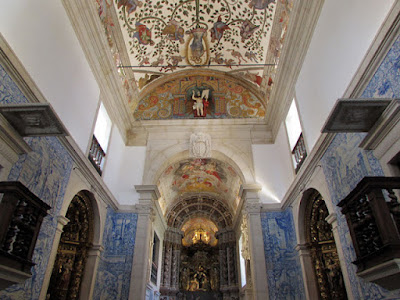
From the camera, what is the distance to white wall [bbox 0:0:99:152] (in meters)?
5.27

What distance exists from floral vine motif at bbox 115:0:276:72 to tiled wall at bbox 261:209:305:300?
5808 mm

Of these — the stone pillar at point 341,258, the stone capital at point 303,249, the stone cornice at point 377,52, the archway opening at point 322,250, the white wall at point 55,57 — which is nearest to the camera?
the stone cornice at point 377,52

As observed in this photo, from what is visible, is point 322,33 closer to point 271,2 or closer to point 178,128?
point 271,2

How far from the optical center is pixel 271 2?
9.74 meters

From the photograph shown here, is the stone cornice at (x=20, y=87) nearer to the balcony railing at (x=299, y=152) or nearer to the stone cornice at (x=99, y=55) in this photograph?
the stone cornice at (x=99, y=55)

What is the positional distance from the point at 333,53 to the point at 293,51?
2.22 m

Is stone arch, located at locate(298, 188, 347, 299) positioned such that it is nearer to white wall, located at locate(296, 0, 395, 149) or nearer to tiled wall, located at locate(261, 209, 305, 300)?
tiled wall, located at locate(261, 209, 305, 300)

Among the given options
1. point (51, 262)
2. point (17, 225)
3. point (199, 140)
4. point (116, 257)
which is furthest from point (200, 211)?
point (17, 225)

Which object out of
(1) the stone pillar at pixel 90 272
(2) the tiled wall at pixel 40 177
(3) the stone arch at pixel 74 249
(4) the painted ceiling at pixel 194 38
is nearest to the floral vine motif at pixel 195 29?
(4) the painted ceiling at pixel 194 38

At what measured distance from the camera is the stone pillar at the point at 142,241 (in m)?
9.18

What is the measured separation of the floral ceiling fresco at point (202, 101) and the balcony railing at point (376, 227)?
326 inches

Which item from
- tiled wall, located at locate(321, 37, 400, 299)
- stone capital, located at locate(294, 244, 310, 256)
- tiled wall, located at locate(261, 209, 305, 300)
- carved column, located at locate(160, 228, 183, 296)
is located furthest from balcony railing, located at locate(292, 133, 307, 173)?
carved column, located at locate(160, 228, 183, 296)

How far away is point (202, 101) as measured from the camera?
12562mm

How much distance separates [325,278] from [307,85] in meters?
4.88
